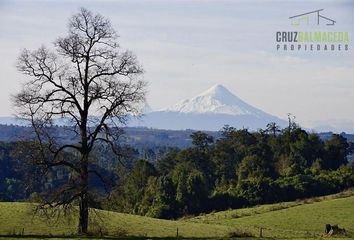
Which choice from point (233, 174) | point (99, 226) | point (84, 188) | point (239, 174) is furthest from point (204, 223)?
point (233, 174)

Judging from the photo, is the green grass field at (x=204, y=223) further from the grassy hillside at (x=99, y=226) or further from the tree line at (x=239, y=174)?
the tree line at (x=239, y=174)

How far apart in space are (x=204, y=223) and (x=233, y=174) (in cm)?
6568

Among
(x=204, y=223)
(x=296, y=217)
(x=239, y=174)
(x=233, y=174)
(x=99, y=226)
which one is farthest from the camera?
(x=233, y=174)

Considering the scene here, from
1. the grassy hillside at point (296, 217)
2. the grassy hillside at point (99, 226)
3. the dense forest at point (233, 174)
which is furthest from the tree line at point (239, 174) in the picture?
the grassy hillside at point (99, 226)

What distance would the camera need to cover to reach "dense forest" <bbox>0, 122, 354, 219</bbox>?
3263 inches

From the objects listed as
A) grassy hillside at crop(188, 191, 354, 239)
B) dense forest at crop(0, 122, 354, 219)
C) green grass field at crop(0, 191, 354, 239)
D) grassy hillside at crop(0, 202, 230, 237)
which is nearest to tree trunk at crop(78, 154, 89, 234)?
grassy hillside at crop(0, 202, 230, 237)

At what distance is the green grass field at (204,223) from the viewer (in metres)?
32.8

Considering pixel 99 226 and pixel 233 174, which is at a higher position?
pixel 233 174

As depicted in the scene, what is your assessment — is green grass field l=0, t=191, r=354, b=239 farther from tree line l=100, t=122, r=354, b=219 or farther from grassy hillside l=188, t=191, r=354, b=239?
tree line l=100, t=122, r=354, b=219

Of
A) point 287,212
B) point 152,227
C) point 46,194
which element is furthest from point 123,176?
point 287,212

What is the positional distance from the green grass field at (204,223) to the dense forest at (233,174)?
14438 millimetres

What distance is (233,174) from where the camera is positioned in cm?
11094

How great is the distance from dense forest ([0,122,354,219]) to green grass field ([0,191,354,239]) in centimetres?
1444

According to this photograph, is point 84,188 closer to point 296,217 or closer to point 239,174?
point 296,217
